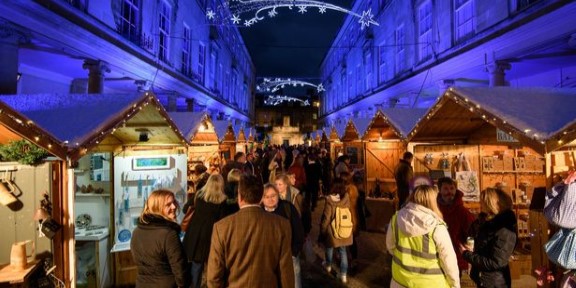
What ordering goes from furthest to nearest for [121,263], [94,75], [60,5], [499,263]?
[94,75]
[60,5]
[121,263]
[499,263]

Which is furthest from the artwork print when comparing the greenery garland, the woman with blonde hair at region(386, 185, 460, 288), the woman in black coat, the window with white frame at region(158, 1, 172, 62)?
the window with white frame at region(158, 1, 172, 62)

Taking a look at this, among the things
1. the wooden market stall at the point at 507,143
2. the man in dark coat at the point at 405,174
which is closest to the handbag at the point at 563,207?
the wooden market stall at the point at 507,143

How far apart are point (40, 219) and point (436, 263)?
14.0 feet

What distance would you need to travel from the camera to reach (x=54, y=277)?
3674 millimetres

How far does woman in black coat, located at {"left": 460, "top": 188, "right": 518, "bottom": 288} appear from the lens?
3184 mm

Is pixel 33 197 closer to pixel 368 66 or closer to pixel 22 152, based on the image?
pixel 22 152

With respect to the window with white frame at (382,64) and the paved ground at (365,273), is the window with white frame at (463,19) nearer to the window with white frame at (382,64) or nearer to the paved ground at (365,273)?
the window with white frame at (382,64)

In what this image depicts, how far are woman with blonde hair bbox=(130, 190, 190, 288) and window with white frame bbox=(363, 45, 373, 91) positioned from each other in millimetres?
22276

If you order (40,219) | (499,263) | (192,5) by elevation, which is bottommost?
(499,263)

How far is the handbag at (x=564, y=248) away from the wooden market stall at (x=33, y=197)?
5217 mm

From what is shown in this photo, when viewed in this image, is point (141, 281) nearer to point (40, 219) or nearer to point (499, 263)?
point (40, 219)

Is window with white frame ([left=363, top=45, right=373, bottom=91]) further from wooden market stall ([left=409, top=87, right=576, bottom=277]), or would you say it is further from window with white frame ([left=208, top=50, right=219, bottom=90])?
wooden market stall ([left=409, top=87, right=576, bottom=277])

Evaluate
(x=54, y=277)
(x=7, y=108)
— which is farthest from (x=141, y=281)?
(x=7, y=108)

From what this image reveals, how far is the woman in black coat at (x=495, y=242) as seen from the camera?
10.4ft
